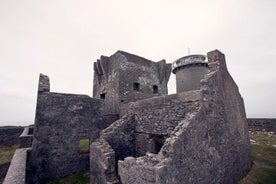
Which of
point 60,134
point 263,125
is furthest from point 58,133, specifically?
point 263,125

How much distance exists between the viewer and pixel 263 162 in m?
9.72

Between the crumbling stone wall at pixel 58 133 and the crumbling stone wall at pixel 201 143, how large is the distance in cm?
278

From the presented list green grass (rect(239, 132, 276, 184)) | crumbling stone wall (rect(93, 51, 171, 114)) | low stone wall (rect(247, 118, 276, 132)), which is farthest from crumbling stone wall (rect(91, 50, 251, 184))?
low stone wall (rect(247, 118, 276, 132))

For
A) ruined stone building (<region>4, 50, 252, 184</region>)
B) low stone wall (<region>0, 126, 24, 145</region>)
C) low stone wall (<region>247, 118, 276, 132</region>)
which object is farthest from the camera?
low stone wall (<region>247, 118, 276, 132</region>)

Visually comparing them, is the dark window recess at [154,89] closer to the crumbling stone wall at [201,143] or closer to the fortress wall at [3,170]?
the crumbling stone wall at [201,143]

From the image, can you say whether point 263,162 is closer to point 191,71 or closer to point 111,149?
point 191,71

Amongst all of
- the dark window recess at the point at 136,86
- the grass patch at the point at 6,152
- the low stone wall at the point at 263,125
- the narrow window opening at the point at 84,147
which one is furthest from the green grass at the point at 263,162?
the grass patch at the point at 6,152

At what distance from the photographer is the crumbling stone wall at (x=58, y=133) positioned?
900 centimetres

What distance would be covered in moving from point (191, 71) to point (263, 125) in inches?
484

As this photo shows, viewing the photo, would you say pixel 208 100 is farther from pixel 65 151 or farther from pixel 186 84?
pixel 65 151

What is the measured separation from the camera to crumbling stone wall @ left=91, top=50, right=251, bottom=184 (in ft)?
15.5

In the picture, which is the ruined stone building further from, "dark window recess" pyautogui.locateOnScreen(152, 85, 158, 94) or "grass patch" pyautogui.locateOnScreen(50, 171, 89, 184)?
"dark window recess" pyautogui.locateOnScreen(152, 85, 158, 94)

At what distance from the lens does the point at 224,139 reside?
6.73m

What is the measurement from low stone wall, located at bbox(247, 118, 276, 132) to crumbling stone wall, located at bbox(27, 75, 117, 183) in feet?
58.9
